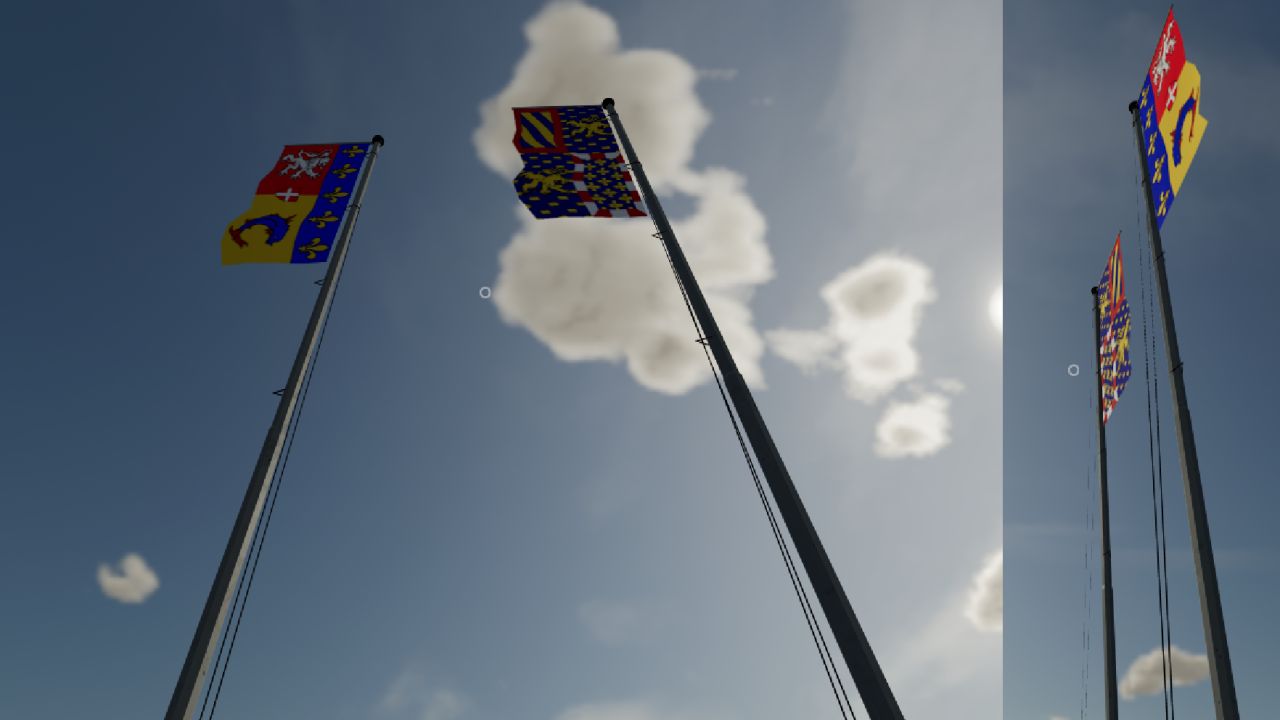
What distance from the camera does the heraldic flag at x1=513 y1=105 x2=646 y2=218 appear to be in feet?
46.5

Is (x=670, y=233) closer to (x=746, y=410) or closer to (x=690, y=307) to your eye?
(x=690, y=307)

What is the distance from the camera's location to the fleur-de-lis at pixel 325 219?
16.0 metres

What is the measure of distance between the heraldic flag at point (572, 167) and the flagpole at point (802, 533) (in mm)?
4382

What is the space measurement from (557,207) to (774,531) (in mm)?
8480

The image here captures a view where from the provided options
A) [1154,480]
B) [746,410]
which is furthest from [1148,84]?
[746,410]

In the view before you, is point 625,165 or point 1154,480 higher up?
point 625,165

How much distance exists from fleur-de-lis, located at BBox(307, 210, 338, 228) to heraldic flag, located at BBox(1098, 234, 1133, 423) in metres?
21.2

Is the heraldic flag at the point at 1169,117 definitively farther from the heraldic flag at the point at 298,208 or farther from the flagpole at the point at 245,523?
Result: the heraldic flag at the point at 298,208

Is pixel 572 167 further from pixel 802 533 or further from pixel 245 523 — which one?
pixel 802 533

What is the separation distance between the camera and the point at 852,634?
247 inches

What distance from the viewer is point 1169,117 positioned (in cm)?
1455

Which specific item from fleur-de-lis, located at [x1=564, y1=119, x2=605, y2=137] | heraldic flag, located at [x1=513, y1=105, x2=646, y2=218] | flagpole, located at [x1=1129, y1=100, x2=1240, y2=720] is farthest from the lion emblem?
flagpole, located at [x1=1129, y1=100, x2=1240, y2=720]

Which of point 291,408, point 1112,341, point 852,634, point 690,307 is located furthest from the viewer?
point 1112,341

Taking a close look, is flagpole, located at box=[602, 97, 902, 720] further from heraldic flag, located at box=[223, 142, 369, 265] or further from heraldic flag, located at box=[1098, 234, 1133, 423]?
heraldic flag, located at box=[1098, 234, 1133, 423]
